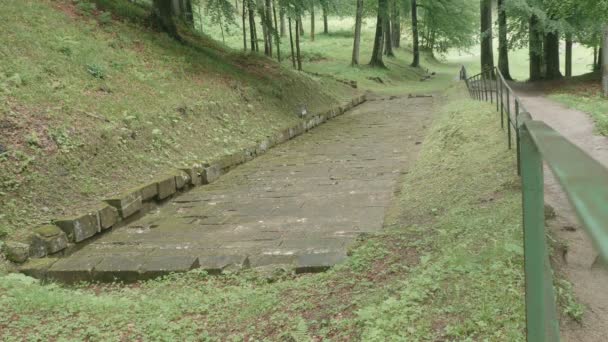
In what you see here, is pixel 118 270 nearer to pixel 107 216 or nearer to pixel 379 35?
pixel 107 216

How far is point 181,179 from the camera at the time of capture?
810 centimetres

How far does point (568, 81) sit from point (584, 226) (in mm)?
21420

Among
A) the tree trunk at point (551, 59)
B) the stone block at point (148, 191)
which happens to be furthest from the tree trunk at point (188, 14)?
the tree trunk at point (551, 59)

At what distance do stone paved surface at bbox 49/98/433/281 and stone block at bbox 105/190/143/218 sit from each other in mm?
189

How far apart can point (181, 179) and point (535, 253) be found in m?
6.93

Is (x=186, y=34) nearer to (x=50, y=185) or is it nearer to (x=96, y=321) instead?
(x=50, y=185)

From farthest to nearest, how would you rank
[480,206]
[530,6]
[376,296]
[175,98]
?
[530,6]
[175,98]
[480,206]
[376,296]

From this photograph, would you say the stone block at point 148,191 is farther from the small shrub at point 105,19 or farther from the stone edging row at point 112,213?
the small shrub at point 105,19

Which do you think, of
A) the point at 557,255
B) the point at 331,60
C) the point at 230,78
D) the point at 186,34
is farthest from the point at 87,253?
the point at 331,60

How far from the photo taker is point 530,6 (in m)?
18.0

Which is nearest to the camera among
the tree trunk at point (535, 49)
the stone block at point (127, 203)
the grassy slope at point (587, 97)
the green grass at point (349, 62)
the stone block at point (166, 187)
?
the stone block at point (127, 203)

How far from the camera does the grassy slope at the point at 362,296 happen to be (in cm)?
297

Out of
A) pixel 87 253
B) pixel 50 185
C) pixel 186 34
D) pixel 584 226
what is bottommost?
pixel 87 253

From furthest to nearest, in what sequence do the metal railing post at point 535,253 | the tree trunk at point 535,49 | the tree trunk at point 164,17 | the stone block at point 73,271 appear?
the tree trunk at point 535,49 → the tree trunk at point 164,17 → the stone block at point 73,271 → the metal railing post at point 535,253
